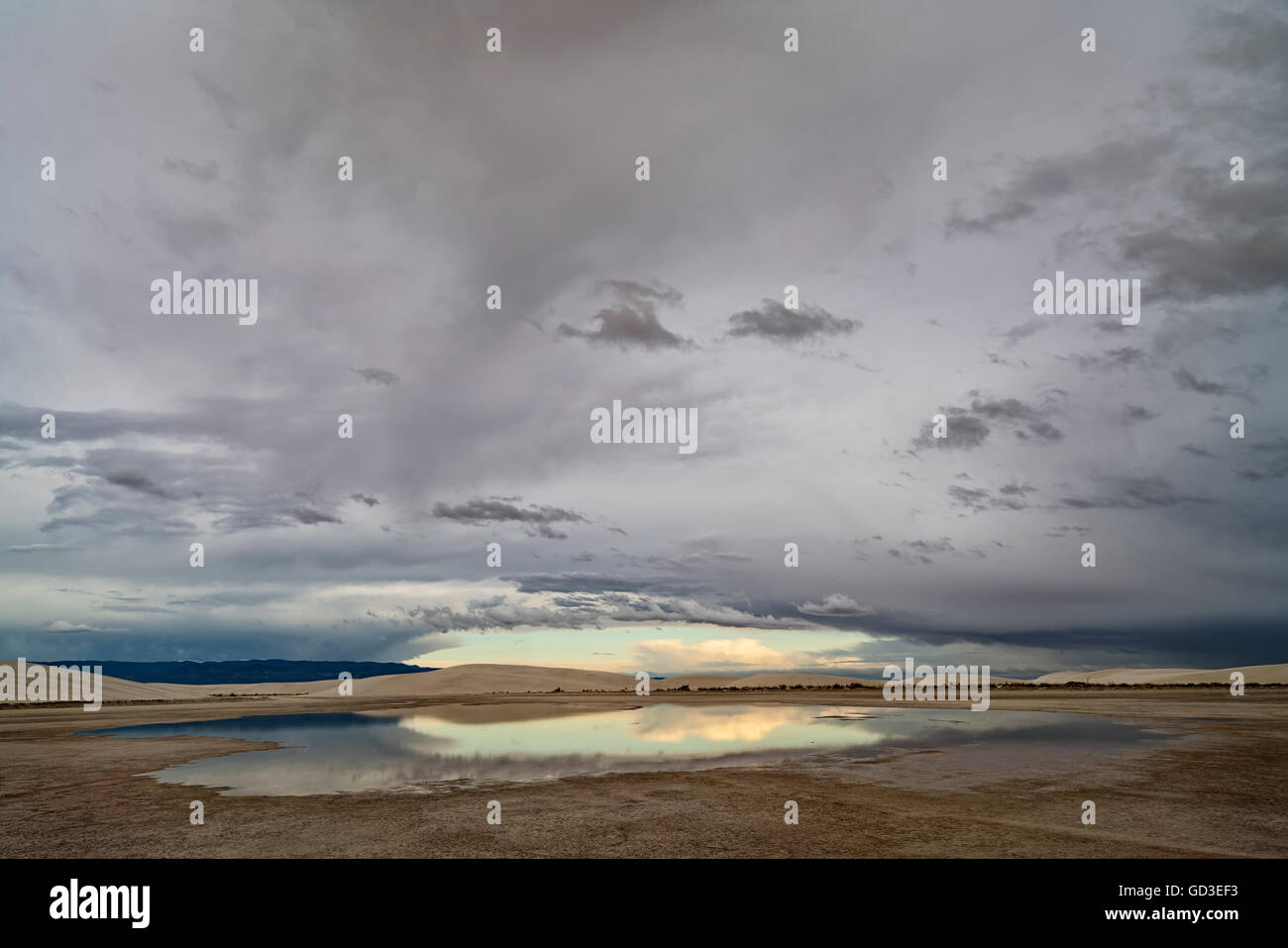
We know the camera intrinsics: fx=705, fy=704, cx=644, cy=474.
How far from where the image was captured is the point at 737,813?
1237cm

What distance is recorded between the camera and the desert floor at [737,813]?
10.2 metres

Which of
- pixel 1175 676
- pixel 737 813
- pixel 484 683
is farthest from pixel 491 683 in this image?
pixel 1175 676

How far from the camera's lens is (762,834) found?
10859mm

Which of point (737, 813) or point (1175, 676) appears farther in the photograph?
point (1175, 676)

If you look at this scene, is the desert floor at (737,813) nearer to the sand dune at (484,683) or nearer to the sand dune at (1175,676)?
the sand dune at (484,683)

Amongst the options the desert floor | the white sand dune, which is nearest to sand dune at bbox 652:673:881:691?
the white sand dune

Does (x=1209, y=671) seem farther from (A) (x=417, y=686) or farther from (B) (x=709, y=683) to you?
(A) (x=417, y=686)

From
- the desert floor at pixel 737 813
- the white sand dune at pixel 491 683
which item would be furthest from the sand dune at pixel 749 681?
the desert floor at pixel 737 813

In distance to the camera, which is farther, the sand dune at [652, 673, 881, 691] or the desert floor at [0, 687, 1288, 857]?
the sand dune at [652, 673, 881, 691]

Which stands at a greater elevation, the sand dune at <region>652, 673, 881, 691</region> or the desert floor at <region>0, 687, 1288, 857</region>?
the desert floor at <region>0, 687, 1288, 857</region>

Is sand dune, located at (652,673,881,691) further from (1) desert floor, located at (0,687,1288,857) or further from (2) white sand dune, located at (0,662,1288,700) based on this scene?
(1) desert floor, located at (0,687,1288,857)

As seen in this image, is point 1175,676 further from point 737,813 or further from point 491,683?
point 737,813

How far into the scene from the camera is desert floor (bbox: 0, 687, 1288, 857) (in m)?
10.2
